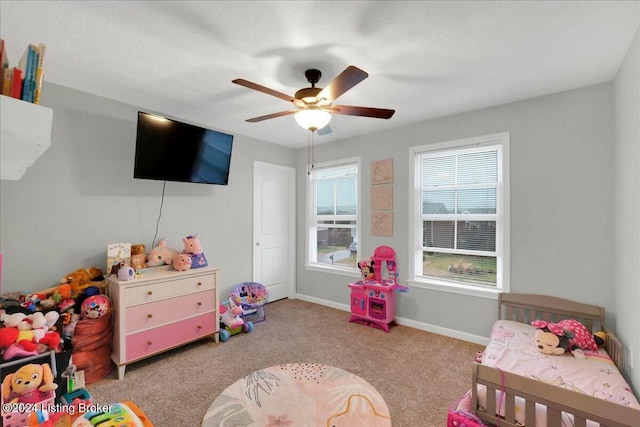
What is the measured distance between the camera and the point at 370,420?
1.58 m

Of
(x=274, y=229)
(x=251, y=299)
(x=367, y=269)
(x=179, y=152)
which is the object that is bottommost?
(x=251, y=299)

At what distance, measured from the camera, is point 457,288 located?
10.3 ft

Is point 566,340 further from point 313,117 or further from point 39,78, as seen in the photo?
point 39,78

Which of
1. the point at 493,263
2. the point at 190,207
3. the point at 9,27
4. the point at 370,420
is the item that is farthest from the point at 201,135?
the point at 493,263

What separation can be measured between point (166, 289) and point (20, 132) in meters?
2.56

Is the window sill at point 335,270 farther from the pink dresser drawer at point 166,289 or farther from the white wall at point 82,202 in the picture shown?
the pink dresser drawer at point 166,289

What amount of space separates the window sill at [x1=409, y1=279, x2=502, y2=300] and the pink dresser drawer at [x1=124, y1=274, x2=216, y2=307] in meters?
2.34

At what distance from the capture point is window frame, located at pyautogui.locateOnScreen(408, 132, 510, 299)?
2875mm

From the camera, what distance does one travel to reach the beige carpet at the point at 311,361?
2.05 metres

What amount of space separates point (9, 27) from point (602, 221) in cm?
447

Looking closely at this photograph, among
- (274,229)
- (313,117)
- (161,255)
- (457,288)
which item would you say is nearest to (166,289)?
(161,255)

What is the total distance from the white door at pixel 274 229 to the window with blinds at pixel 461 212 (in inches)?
79.5

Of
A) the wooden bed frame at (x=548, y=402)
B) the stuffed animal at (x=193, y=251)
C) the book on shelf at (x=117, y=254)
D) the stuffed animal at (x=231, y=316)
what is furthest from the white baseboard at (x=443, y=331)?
the book on shelf at (x=117, y=254)

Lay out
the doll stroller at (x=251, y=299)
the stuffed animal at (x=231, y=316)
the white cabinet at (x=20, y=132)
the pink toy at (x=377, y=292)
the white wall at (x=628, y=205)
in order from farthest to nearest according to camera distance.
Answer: the doll stroller at (x=251, y=299), the pink toy at (x=377, y=292), the stuffed animal at (x=231, y=316), the white wall at (x=628, y=205), the white cabinet at (x=20, y=132)
